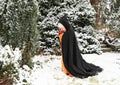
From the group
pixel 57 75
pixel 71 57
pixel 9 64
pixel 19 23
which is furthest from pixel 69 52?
pixel 9 64

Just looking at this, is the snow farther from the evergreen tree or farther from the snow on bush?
the evergreen tree

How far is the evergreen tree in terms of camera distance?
29.8ft

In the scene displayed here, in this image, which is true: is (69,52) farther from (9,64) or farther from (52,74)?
(9,64)

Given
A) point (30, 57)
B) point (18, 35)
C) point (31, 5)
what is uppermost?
point (31, 5)

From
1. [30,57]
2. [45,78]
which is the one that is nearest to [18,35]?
[30,57]

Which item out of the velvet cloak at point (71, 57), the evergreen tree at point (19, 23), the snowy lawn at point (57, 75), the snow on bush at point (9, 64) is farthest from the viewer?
the velvet cloak at point (71, 57)

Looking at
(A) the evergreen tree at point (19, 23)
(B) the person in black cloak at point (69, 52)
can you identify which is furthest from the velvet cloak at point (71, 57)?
(A) the evergreen tree at point (19, 23)

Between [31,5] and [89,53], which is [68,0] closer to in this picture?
[89,53]

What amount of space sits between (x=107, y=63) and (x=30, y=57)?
2.89 metres

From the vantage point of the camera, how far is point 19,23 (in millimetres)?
9148

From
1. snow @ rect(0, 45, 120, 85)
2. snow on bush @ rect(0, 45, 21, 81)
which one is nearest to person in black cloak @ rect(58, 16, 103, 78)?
snow @ rect(0, 45, 120, 85)

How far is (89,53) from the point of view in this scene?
13.0 meters

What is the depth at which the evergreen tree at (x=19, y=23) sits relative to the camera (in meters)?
9.09

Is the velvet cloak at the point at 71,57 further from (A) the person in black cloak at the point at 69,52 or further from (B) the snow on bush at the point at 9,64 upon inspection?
(B) the snow on bush at the point at 9,64
